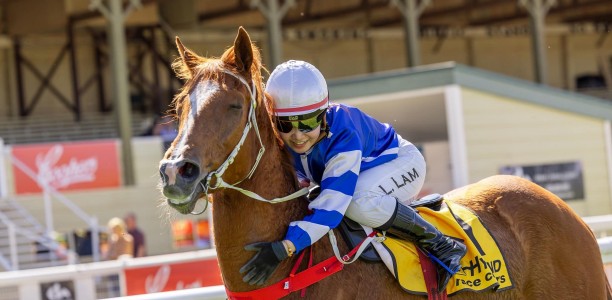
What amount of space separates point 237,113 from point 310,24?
3273 centimetres

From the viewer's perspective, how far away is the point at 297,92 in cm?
433

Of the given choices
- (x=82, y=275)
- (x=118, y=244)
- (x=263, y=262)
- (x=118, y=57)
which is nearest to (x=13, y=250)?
(x=118, y=244)

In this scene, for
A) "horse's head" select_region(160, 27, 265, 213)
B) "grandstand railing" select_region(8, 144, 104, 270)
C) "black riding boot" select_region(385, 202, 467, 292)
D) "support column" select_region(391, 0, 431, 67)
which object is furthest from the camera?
"support column" select_region(391, 0, 431, 67)

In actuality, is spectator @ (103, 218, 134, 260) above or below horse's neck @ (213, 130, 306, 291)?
below

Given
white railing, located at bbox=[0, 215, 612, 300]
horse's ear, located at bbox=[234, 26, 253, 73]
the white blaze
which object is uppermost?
horse's ear, located at bbox=[234, 26, 253, 73]

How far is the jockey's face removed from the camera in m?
4.38

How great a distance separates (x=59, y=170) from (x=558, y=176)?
373 inches

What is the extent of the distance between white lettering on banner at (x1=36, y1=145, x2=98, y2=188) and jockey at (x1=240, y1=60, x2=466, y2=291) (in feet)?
49.9

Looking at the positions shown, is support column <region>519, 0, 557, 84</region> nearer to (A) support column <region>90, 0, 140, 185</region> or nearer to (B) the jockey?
(A) support column <region>90, 0, 140, 185</region>

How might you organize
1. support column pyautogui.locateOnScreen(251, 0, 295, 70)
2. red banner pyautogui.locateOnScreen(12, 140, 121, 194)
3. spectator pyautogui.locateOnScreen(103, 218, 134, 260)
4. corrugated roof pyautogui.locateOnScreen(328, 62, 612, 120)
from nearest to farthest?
spectator pyautogui.locateOnScreen(103, 218, 134, 260), corrugated roof pyautogui.locateOnScreen(328, 62, 612, 120), red banner pyautogui.locateOnScreen(12, 140, 121, 194), support column pyautogui.locateOnScreen(251, 0, 295, 70)

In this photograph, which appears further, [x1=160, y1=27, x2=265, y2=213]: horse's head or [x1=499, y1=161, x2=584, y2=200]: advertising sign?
[x1=499, y1=161, x2=584, y2=200]: advertising sign

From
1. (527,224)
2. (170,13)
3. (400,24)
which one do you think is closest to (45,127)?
(170,13)

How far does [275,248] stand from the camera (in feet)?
13.4

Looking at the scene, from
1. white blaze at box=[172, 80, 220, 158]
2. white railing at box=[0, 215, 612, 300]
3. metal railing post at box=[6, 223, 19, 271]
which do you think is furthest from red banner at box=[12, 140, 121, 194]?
white blaze at box=[172, 80, 220, 158]
